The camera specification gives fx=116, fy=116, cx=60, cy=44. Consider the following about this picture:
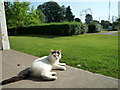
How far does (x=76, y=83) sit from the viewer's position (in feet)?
8.55

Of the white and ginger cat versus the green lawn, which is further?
the green lawn

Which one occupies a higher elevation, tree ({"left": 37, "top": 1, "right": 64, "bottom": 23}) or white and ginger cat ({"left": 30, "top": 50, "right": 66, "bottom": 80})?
tree ({"left": 37, "top": 1, "right": 64, "bottom": 23})

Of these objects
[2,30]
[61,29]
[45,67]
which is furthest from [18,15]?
[45,67]

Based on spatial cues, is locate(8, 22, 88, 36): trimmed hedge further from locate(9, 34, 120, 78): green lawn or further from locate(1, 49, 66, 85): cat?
locate(1, 49, 66, 85): cat

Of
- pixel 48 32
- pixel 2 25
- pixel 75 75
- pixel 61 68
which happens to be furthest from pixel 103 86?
pixel 48 32

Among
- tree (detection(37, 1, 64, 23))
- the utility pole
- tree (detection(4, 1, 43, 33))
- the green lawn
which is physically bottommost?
the green lawn

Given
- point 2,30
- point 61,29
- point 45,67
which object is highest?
point 61,29

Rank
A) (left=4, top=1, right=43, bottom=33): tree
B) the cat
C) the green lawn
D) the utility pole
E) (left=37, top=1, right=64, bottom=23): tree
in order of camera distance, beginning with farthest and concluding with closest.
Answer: (left=37, top=1, right=64, bottom=23): tree → (left=4, top=1, right=43, bottom=33): tree → the utility pole → the green lawn → the cat

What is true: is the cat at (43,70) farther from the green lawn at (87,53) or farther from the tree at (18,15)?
the tree at (18,15)

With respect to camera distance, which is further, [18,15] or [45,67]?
[18,15]

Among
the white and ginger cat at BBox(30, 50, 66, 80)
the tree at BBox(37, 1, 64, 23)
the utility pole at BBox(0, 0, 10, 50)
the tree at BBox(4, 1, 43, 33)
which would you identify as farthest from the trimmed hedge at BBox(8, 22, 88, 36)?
the tree at BBox(37, 1, 64, 23)

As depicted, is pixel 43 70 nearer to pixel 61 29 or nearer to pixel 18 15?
pixel 61 29

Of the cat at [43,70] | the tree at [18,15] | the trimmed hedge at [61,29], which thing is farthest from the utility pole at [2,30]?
the tree at [18,15]

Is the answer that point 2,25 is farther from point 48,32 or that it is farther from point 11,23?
point 11,23
